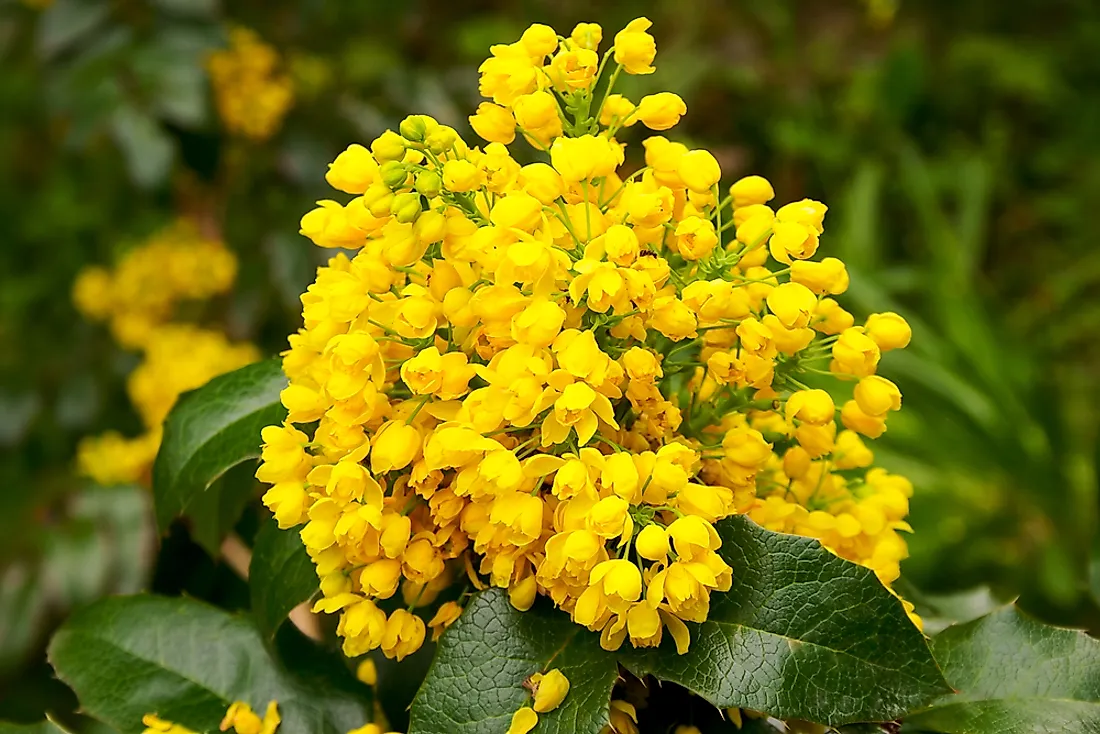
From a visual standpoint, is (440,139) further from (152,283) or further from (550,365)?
(152,283)

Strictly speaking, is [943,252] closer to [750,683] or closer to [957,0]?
[957,0]

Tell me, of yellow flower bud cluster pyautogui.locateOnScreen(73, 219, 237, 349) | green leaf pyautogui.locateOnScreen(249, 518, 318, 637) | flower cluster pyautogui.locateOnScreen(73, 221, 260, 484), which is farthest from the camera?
yellow flower bud cluster pyautogui.locateOnScreen(73, 219, 237, 349)

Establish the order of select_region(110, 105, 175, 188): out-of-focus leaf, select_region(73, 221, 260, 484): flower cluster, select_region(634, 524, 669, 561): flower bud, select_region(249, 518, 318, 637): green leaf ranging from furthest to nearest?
select_region(73, 221, 260, 484): flower cluster → select_region(110, 105, 175, 188): out-of-focus leaf → select_region(249, 518, 318, 637): green leaf → select_region(634, 524, 669, 561): flower bud

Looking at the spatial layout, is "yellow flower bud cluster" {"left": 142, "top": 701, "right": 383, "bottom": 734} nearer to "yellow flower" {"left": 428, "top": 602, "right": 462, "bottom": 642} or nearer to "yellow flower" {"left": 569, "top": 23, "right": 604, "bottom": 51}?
"yellow flower" {"left": 428, "top": 602, "right": 462, "bottom": 642}

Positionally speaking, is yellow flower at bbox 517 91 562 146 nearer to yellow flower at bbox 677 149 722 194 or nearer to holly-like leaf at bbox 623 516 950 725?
yellow flower at bbox 677 149 722 194

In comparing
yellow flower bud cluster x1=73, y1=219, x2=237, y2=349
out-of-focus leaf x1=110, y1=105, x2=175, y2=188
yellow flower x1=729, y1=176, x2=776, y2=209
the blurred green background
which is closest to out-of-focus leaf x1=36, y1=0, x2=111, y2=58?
the blurred green background

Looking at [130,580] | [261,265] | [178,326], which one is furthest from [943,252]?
[130,580]

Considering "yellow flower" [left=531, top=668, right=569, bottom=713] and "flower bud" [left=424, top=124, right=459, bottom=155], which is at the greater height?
"flower bud" [left=424, top=124, right=459, bottom=155]

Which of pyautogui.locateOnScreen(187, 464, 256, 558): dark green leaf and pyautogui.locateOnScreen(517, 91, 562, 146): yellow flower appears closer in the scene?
pyautogui.locateOnScreen(517, 91, 562, 146): yellow flower

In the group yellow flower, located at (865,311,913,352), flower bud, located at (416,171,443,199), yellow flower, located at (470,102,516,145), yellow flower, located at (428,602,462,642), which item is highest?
yellow flower, located at (470,102,516,145)
